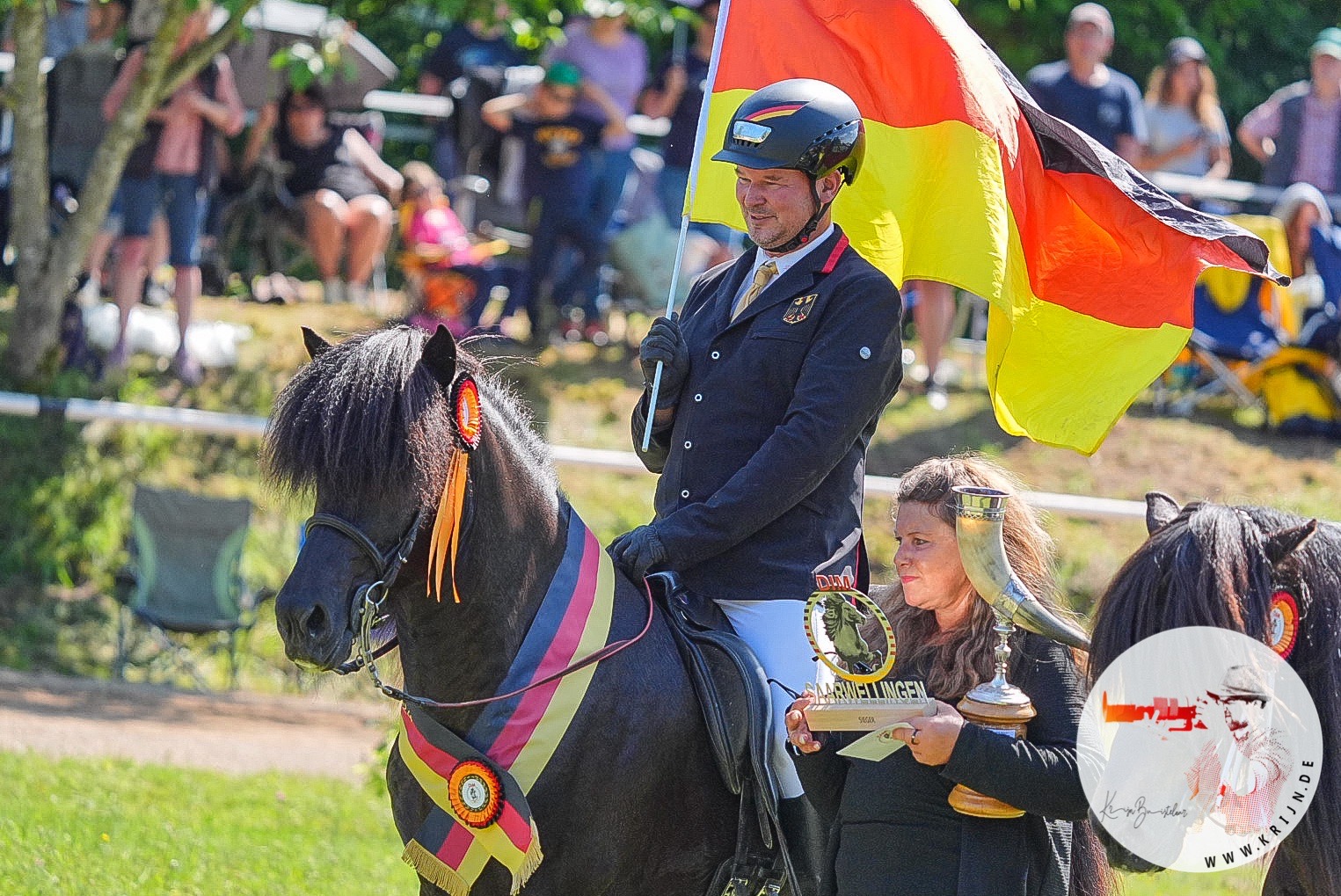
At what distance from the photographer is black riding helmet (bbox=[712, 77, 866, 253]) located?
14.2 ft

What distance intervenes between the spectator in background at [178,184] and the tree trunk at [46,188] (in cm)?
15

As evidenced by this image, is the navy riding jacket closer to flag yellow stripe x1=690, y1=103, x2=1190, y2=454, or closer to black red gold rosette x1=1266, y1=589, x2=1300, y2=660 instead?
flag yellow stripe x1=690, y1=103, x2=1190, y2=454

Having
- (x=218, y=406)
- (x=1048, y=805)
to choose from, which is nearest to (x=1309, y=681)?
(x=1048, y=805)

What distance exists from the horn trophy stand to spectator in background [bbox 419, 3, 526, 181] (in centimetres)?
1020

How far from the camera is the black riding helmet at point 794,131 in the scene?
4.34 metres

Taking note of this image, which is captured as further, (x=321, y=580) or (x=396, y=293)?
(x=396, y=293)

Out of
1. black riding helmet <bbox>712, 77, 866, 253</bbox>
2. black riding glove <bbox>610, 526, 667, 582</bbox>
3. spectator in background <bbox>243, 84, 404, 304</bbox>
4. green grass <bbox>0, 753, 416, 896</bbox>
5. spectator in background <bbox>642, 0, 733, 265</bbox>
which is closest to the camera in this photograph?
black riding helmet <bbox>712, 77, 866, 253</bbox>

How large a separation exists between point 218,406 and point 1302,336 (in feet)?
24.2

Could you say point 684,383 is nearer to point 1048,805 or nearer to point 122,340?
point 1048,805

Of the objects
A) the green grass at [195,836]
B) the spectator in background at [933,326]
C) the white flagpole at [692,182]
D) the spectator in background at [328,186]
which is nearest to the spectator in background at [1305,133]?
the spectator in background at [933,326]

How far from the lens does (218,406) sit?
11.3 m

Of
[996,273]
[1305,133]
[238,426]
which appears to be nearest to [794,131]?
[996,273]

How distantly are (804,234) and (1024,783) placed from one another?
1.70 m

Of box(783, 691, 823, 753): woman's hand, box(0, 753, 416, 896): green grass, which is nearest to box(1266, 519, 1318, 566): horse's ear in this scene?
box(783, 691, 823, 753): woman's hand
